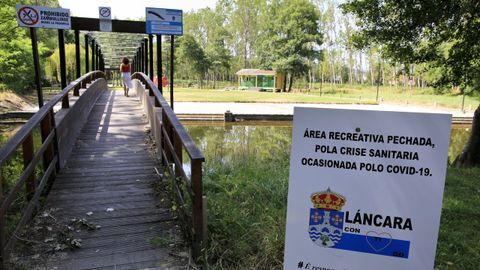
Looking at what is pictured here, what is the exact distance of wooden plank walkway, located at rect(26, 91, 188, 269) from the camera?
3.21 meters

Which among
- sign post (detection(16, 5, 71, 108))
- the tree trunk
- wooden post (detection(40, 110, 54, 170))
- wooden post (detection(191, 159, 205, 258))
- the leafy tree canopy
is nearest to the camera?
wooden post (detection(191, 159, 205, 258))

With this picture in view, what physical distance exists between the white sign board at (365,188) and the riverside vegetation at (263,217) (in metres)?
1.25

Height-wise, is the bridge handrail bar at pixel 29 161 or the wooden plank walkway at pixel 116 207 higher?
the bridge handrail bar at pixel 29 161

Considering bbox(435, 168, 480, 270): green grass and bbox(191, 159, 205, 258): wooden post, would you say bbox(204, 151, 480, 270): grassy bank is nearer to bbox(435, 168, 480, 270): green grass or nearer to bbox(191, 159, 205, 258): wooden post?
bbox(435, 168, 480, 270): green grass

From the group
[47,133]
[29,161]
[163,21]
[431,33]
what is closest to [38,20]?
[47,133]

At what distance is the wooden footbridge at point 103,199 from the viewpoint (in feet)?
10.3

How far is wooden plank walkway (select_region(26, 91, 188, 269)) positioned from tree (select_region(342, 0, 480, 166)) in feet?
19.8

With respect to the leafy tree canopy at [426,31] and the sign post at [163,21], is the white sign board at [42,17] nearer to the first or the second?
the sign post at [163,21]

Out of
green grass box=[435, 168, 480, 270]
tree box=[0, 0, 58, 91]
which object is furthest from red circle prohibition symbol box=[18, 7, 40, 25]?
tree box=[0, 0, 58, 91]

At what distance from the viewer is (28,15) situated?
572 centimetres

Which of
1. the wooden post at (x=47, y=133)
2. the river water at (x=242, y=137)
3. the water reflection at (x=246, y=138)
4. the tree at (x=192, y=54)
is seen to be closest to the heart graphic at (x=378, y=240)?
the wooden post at (x=47, y=133)

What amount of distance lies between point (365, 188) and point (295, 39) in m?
46.0

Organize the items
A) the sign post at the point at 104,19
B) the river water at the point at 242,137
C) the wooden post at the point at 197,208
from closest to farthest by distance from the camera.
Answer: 1. the wooden post at the point at 197,208
2. the sign post at the point at 104,19
3. the river water at the point at 242,137

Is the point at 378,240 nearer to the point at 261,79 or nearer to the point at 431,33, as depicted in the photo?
the point at 431,33
